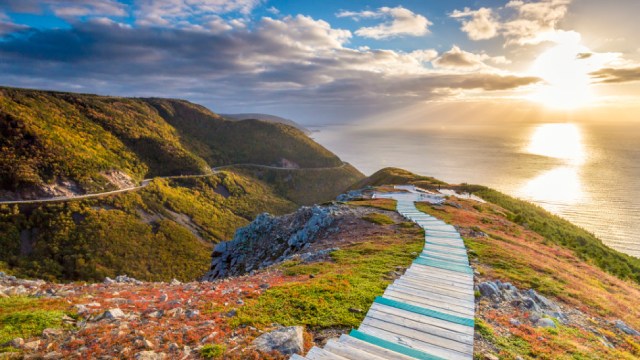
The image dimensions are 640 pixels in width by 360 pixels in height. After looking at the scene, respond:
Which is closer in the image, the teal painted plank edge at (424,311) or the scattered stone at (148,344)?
the scattered stone at (148,344)

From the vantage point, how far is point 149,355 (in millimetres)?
7207

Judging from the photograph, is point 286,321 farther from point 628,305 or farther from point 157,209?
point 157,209

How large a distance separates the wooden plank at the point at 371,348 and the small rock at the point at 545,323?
6098mm

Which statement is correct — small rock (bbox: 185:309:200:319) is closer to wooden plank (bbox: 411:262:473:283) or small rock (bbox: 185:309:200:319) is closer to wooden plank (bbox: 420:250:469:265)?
wooden plank (bbox: 411:262:473:283)

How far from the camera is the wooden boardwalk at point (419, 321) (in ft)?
26.1

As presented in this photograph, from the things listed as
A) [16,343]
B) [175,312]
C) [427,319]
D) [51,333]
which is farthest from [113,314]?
[427,319]

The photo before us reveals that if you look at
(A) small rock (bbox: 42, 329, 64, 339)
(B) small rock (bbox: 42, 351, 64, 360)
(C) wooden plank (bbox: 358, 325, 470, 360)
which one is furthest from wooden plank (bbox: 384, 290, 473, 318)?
(A) small rock (bbox: 42, 329, 64, 339)

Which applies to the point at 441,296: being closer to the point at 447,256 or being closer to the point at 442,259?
the point at 442,259

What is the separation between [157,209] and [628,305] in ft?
338

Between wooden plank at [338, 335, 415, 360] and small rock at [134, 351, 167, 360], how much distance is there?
4.36 meters

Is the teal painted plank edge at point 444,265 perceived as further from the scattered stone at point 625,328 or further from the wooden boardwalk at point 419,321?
the scattered stone at point 625,328

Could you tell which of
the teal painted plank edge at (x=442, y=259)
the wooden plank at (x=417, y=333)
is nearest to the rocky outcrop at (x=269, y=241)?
the teal painted plank edge at (x=442, y=259)

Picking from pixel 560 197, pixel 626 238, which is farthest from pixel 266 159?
pixel 626 238

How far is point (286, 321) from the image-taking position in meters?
9.53
